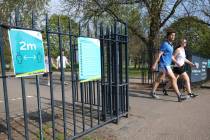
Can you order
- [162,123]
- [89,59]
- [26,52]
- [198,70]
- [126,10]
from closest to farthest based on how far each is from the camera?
[26,52] → [89,59] → [162,123] → [198,70] → [126,10]

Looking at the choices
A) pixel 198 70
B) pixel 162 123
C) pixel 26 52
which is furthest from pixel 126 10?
pixel 26 52

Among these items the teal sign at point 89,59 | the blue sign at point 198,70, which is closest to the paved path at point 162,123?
the teal sign at point 89,59

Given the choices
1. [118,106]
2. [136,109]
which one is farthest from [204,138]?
[136,109]

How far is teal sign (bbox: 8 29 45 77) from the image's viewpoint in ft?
13.4

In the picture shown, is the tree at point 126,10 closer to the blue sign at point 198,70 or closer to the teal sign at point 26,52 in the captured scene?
the blue sign at point 198,70

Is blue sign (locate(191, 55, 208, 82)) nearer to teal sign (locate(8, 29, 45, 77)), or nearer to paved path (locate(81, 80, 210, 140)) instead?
paved path (locate(81, 80, 210, 140))

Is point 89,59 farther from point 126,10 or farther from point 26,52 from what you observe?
point 126,10

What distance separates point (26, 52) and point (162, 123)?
3627 mm

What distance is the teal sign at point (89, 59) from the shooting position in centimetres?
553

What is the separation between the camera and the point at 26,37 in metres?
4.27

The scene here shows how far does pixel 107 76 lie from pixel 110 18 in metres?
9.21

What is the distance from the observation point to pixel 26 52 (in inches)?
169

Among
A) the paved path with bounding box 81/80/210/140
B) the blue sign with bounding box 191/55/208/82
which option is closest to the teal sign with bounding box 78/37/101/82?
the paved path with bounding box 81/80/210/140

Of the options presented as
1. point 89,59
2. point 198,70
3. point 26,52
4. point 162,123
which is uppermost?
point 26,52
